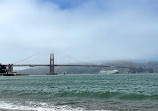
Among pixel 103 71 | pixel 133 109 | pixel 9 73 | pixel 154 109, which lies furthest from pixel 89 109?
pixel 103 71

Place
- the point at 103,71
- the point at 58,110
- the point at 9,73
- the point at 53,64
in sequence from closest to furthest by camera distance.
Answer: the point at 58,110, the point at 53,64, the point at 9,73, the point at 103,71

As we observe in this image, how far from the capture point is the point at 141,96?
1773 centimetres

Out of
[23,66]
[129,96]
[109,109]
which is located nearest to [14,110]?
[109,109]

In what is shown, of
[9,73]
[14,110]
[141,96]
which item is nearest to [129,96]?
[141,96]

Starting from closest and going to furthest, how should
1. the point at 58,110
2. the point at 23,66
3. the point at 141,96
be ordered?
the point at 58,110, the point at 141,96, the point at 23,66

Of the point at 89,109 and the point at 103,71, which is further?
the point at 103,71

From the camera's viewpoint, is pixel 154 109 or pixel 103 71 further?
pixel 103 71

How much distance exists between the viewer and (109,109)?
1211cm

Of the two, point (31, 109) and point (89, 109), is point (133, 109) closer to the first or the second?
point (89, 109)

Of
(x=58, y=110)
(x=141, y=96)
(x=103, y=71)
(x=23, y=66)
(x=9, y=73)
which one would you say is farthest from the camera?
(x=103, y=71)

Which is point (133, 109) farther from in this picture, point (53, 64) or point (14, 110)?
point (53, 64)

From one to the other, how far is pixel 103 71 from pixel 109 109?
6638 inches

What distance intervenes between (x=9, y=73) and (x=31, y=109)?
12008 centimetres

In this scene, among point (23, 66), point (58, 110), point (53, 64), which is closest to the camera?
point (58, 110)
